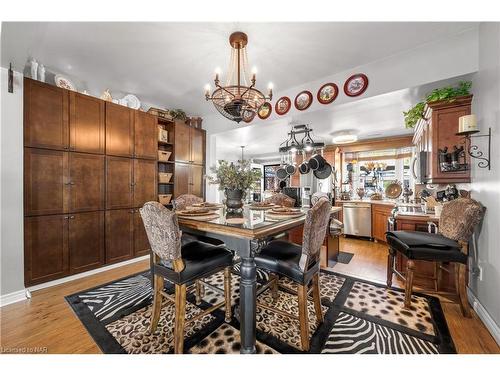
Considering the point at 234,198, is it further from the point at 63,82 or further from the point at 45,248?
the point at 63,82

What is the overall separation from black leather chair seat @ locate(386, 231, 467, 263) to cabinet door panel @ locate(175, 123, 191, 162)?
3.42m

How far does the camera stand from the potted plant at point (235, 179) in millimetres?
1956

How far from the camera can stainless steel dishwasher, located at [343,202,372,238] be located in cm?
454

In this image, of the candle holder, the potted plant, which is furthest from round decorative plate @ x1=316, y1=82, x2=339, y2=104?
the potted plant

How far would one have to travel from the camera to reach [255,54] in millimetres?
2270

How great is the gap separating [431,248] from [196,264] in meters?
2.08

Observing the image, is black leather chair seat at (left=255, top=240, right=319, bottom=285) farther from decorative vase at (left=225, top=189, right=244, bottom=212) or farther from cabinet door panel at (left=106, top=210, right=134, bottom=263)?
cabinet door panel at (left=106, top=210, right=134, bottom=263)

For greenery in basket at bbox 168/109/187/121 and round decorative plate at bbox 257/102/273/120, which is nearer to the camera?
round decorative plate at bbox 257/102/273/120

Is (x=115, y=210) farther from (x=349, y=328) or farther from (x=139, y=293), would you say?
(x=349, y=328)

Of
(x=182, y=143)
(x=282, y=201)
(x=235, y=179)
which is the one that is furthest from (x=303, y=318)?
(x=182, y=143)

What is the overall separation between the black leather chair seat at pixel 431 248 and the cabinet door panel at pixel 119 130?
3.62 m

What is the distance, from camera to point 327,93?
271 cm
